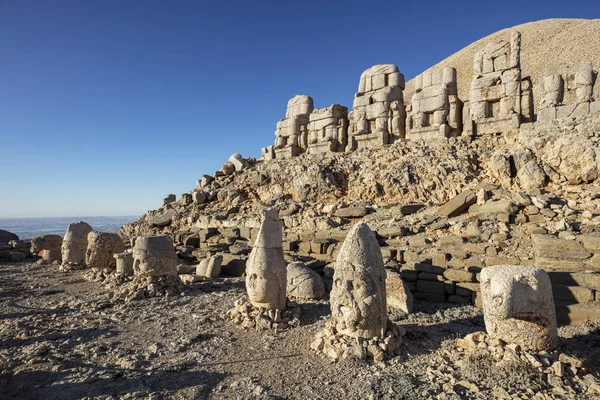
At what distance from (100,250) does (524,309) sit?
35.5ft

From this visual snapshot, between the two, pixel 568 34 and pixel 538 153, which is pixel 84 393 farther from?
pixel 568 34

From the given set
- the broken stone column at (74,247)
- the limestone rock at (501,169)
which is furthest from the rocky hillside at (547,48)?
the broken stone column at (74,247)

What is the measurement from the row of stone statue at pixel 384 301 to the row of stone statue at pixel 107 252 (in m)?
4.74

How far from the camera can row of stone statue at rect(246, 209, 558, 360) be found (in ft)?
14.3

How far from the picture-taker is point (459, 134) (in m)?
13.1

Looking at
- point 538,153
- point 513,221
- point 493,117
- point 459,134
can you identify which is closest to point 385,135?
point 459,134

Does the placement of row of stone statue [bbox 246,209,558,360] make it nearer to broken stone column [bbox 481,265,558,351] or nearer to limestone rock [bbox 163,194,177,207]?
broken stone column [bbox 481,265,558,351]

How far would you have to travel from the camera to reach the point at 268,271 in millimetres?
6055

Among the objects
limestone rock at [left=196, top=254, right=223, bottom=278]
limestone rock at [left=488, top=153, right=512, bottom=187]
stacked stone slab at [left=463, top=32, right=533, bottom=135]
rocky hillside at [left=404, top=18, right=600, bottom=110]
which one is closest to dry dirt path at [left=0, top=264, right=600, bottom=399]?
limestone rock at [left=196, top=254, right=223, bottom=278]

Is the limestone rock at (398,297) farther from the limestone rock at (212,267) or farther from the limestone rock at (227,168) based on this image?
the limestone rock at (227,168)

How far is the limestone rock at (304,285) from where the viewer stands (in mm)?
7145

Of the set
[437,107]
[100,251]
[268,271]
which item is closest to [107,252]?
[100,251]

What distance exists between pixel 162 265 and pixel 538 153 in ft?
36.1

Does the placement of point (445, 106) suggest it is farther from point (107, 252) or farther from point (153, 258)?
point (107, 252)
